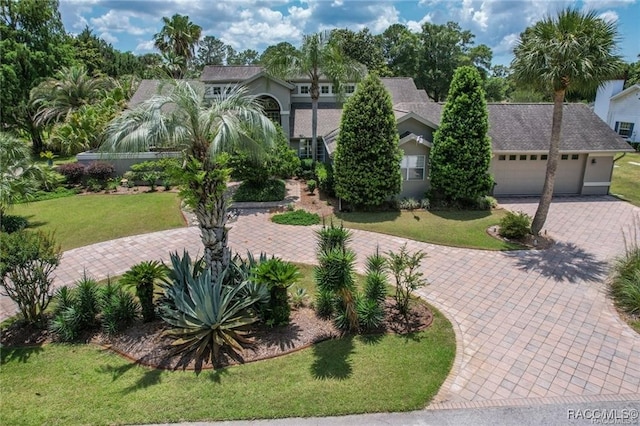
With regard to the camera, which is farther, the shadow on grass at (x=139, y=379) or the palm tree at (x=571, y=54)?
the palm tree at (x=571, y=54)

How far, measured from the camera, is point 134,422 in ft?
21.6

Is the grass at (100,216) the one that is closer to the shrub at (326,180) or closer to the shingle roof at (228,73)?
the shrub at (326,180)

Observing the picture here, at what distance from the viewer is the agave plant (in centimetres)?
833

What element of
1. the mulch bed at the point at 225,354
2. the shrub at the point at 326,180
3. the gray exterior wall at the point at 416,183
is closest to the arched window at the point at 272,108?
the shrub at the point at 326,180

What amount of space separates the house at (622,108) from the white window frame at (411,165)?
24094mm

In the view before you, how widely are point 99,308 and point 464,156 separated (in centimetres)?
1521

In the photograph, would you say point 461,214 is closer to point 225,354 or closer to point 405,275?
point 405,275

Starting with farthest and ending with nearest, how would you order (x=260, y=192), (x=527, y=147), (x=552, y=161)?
1. (x=260, y=192)
2. (x=527, y=147)
3. (x=552, y=161)

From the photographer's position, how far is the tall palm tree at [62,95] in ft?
103

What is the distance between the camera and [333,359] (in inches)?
322

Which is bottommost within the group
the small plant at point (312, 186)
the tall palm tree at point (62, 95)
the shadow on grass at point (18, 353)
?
the shadow on grass at point (18, 353)

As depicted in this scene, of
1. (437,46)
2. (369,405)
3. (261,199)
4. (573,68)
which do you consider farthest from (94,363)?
(437,46)

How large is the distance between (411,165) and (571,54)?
8.25 meters

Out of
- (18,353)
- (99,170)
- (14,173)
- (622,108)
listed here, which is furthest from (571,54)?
(622,108)
